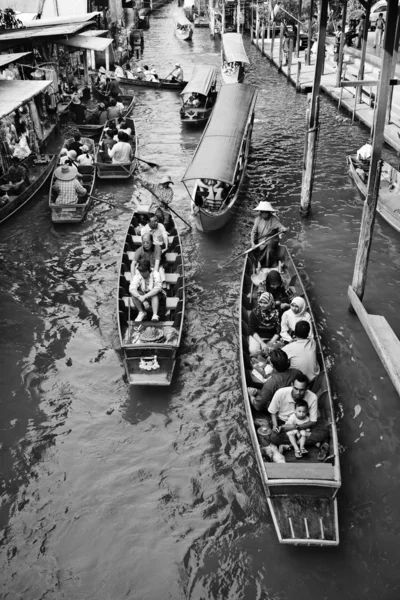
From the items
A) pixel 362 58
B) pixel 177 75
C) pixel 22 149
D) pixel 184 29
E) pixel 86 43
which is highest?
pixel 86 43

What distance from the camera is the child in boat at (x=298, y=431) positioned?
7.56 meters

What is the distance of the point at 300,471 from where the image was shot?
6961 mm

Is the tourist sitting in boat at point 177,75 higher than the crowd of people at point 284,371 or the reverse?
higher

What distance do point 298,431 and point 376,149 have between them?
18.1 feet

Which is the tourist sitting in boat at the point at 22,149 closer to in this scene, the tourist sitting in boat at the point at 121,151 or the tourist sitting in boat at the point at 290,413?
the tourist sitting in boat at the point at 121,151

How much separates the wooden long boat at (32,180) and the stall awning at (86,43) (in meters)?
9.82

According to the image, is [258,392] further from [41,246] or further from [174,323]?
[41,246]

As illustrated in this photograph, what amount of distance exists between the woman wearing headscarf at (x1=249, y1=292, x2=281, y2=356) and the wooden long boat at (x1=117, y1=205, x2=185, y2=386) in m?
1.32

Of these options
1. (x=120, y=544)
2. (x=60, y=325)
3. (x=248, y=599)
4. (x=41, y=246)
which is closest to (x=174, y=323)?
(x=60, y=325)

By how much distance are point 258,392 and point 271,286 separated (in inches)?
110

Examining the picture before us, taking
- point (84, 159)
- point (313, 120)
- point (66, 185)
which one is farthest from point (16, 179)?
point (313, 120)

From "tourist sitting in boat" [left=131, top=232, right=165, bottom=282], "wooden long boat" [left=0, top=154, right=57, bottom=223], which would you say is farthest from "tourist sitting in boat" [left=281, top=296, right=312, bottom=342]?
"wooden long boat" [left=0, top=154, right=57, bottom=223]

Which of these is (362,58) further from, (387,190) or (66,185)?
(66,185)

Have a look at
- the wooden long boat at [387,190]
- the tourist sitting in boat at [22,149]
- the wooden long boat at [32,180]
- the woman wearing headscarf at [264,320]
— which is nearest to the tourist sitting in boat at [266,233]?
the woman wearing headscarf at [264,320]
